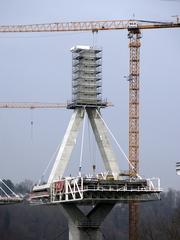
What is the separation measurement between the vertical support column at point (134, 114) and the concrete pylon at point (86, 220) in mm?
28091

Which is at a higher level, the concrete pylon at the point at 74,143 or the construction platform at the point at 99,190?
the concrete pylon at the point at 74,143

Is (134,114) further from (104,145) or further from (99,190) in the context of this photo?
(99,190)

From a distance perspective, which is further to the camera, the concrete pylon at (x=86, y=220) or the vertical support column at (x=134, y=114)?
the vertical support column at (x=134, y=114)

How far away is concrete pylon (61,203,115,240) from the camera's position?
12912 cm

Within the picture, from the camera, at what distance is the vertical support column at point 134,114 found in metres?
158

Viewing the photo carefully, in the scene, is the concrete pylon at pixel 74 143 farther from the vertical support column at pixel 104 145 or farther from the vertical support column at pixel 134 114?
the vertical support column at pixel 134 114

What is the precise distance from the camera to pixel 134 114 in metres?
162

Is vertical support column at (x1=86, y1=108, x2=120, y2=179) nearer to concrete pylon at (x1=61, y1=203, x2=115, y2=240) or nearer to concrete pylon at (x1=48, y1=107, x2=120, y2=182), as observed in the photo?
concrete pylon at (x1=48, y1=107, x2=120, y2=182)

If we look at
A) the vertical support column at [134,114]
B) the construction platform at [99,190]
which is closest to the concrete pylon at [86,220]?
the construction platform at [99,190]

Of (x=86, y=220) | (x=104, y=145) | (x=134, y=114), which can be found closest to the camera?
(x=86, y=220)

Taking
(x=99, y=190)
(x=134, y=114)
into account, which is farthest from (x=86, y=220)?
(x=134, y=114)

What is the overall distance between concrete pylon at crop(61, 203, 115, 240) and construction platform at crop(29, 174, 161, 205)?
1.54 metres

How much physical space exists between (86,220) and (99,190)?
32.0ft

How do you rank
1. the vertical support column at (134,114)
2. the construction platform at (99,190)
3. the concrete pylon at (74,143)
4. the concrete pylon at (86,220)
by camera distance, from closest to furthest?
the construction platform at (99,190)
the concrete pylon at (86,220)
the concrete pylon at (74,143)
the vertical support column at (134,114)
